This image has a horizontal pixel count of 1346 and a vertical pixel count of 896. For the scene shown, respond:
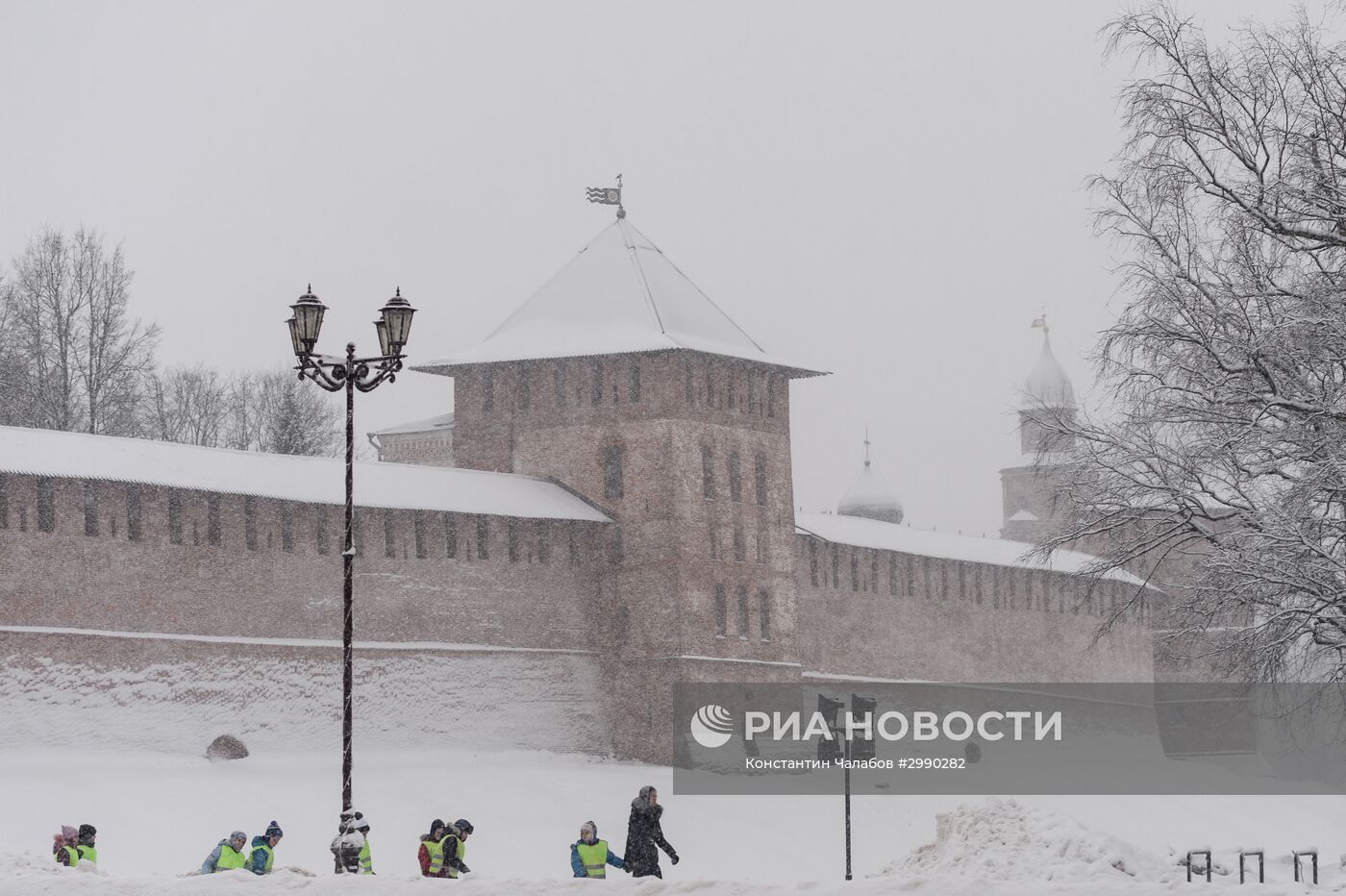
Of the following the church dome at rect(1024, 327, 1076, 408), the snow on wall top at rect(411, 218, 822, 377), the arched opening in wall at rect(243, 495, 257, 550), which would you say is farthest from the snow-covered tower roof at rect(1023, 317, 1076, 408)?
the arched opening in wall at rect(243, 495, 257, 550)

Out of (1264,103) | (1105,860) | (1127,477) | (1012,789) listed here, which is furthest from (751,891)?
(1012,789)

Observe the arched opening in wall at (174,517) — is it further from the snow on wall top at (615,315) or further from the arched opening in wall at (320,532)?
the snow on wall top at (615,315)

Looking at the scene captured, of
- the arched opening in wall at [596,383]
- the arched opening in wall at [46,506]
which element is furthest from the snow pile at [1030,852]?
the arched opening in wall at [596,383]

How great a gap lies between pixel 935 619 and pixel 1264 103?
22.8 metres

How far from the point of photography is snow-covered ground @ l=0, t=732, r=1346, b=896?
14922mm

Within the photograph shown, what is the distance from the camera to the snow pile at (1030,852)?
1262 centimetres

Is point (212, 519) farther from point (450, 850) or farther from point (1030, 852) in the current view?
point (1030, 852)

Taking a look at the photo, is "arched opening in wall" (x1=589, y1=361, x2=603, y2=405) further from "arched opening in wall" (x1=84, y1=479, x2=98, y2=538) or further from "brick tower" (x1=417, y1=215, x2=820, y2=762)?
"arched opening in wall" (x1=84, y1=479, x2=98, y2=538)

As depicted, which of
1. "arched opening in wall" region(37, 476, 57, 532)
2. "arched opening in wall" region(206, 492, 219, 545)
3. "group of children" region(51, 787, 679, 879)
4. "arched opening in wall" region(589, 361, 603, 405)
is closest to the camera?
"group of children" region(51, 787, 679, 879)

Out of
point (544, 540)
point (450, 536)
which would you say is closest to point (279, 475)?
point (450, 536)

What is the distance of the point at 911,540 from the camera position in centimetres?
3850

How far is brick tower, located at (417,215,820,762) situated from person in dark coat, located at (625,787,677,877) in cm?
1597

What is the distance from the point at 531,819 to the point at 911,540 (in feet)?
47.3

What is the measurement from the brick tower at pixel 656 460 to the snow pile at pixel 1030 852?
15.1m
